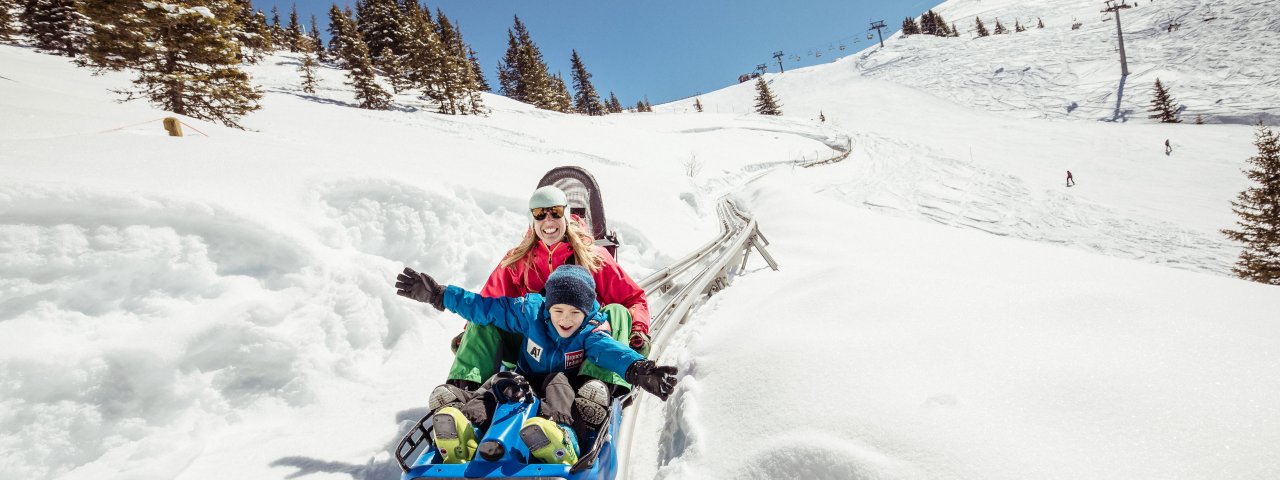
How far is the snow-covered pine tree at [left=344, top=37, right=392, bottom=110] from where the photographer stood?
91.5ft

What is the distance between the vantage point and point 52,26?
95.6 ft

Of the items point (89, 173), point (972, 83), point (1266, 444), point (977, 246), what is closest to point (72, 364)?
point (89, 173)

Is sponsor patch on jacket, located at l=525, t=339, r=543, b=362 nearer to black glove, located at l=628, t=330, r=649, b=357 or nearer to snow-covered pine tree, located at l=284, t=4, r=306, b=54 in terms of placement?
black glove, located at l=628, t=330, r=649, b=357

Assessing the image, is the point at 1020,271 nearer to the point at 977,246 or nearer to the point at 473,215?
the point at 977,246

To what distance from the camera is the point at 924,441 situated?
7.50 ft

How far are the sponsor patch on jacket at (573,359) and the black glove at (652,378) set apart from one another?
1.40 ft

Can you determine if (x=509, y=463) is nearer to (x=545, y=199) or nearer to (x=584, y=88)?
(x=545, y=199)

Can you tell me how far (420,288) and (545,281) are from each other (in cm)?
116

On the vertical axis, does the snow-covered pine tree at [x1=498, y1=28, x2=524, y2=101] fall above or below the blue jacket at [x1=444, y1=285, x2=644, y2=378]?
above

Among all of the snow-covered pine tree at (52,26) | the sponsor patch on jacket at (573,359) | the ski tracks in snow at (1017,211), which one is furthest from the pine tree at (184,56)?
the snow-covered pine tree at (52,26)

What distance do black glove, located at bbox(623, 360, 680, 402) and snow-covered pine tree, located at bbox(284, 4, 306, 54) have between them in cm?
6034

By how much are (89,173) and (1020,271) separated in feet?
36.8

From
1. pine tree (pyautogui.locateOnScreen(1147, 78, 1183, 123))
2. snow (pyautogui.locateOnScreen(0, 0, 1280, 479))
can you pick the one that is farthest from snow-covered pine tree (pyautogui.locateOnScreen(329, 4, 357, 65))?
pine tree (pyautogui.locateOnScreen(1147, 78, 1183, 123))

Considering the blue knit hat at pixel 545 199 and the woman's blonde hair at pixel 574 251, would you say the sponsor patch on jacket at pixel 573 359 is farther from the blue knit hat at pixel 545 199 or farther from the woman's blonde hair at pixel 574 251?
the blue knit hat at pixel 545 199
